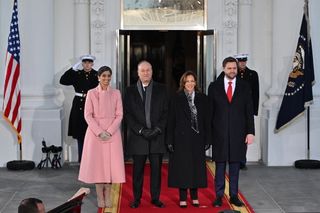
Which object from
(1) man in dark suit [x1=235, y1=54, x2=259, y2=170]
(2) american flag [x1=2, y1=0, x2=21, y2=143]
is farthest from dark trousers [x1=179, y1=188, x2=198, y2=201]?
(2) american flag [x1=2, y1=0, x2=21, y2=143]

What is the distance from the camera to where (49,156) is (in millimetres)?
10531

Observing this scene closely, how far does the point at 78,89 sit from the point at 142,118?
278 cm

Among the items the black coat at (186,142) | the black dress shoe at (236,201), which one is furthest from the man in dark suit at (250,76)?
the black coat at (186,142)

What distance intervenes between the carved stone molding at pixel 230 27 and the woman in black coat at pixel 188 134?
3.71m

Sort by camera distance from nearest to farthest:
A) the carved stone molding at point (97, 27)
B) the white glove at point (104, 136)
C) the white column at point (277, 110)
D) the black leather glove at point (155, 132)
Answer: the white glove at point (104, 136)
the black leather glove at point (155, 132)
the white column at point (277, 110)
the carved stone molding at point (97, 27)

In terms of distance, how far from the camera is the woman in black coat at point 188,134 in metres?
7.55

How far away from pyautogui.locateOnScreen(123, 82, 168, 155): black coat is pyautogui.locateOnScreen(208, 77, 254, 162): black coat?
58cm

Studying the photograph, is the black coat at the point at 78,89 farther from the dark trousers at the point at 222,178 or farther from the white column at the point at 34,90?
the dark trousers at the point at 222,178

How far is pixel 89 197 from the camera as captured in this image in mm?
8250

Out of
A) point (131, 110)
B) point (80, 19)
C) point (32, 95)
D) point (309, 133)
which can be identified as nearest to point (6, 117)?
point (32, 95)

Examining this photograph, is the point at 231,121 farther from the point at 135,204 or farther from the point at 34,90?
the point at 34,90

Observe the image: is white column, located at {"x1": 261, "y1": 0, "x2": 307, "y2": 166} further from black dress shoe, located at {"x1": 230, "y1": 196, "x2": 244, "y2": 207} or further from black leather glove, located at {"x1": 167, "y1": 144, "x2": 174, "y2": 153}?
black leather glove, located at {"x1": 167, "y1": 144, "x2": 174, "y2": 153}

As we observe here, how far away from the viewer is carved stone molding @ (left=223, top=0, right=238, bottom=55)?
11164 mm

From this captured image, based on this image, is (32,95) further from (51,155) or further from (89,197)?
(89,197)
